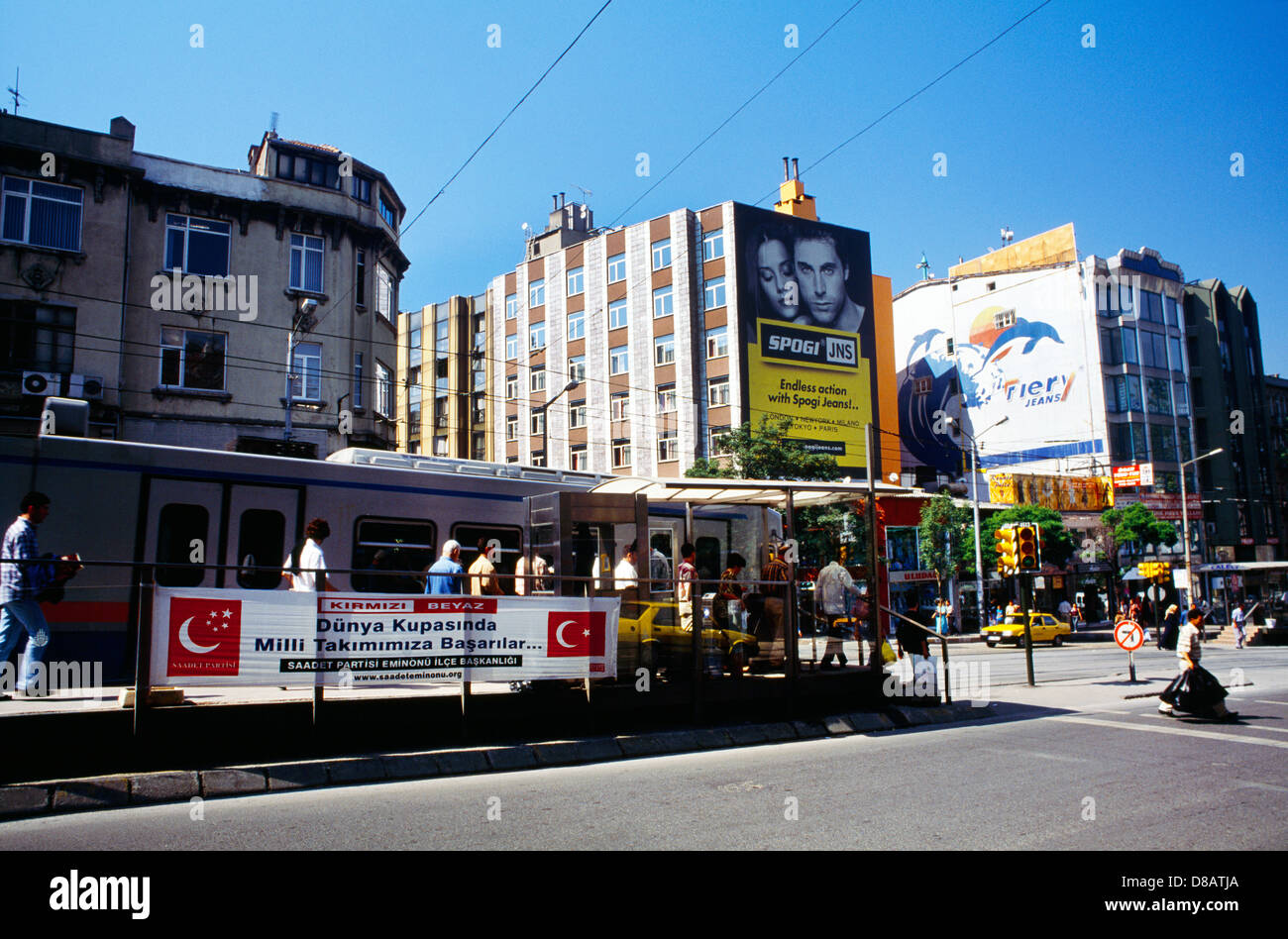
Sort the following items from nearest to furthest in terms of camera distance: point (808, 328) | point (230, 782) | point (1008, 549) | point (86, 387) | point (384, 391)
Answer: point (230, 782) → point (1008, 549) → point (86, 387) → point (384, 391) → point (808, 328)

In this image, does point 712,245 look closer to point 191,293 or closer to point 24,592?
point 191,293

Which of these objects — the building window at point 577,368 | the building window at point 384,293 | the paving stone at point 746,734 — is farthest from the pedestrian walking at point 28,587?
the building window at point 577,368

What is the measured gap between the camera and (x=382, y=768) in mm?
8406

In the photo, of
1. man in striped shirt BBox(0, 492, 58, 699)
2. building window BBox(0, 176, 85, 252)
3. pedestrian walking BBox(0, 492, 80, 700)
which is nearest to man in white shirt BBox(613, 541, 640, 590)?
pedestrian walking BBox(0, 492, 80, 700)

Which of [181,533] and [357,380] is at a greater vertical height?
[357,380]

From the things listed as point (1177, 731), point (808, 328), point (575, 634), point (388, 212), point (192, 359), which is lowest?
point (1177, 731)

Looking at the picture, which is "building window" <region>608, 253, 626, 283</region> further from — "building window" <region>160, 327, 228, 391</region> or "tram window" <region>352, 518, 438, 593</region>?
"tram window" <region>352, 518, 438, 593</region>

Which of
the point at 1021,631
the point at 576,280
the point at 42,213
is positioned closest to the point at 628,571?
the point at 42,213

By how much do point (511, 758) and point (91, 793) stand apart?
361 cm

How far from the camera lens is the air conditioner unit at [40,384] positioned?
24.4 metres

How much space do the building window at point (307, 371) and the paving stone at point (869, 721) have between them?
76.3ft

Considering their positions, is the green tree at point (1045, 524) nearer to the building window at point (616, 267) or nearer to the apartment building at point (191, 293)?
the building window at point (616, 267)
